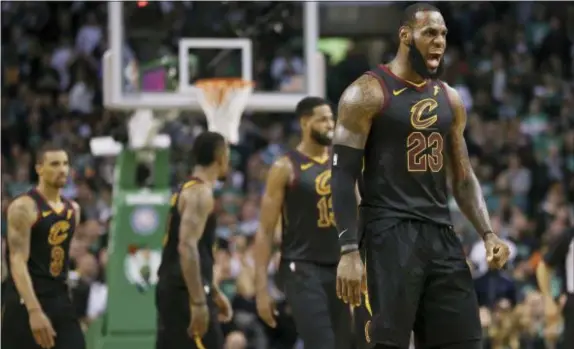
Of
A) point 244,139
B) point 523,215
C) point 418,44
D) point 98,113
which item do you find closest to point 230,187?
point 244,139

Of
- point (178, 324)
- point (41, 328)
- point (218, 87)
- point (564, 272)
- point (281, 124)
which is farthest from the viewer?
point (281, 124)

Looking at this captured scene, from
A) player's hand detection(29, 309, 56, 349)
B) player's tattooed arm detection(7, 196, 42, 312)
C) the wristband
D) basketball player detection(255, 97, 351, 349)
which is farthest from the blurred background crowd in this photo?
the wristband

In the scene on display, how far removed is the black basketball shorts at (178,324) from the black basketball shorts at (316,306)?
2.25ft

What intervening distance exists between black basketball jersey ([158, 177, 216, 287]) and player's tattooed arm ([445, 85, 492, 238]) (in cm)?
300

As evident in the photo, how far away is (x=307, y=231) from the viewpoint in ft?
29.0

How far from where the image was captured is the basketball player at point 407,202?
20.4 ft

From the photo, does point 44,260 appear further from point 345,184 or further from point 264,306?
point 345,184

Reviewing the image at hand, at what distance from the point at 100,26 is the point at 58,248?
11061 mm

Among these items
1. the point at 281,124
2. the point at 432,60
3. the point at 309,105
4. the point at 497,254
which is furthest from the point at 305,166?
the point at 281,124

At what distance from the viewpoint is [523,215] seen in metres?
17.2

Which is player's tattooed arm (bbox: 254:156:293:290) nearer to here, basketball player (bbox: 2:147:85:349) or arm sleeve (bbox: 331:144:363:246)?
basketball player (bbox: 2:147:85:349)

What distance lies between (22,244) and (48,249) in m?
0.22

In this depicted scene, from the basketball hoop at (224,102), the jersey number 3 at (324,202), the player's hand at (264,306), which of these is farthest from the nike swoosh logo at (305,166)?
the basketball hoop at (224,102)

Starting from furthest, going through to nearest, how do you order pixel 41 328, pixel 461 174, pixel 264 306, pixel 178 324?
pixel 178 324
pixel 264 306
pixel 41 328
pixel 461 174
